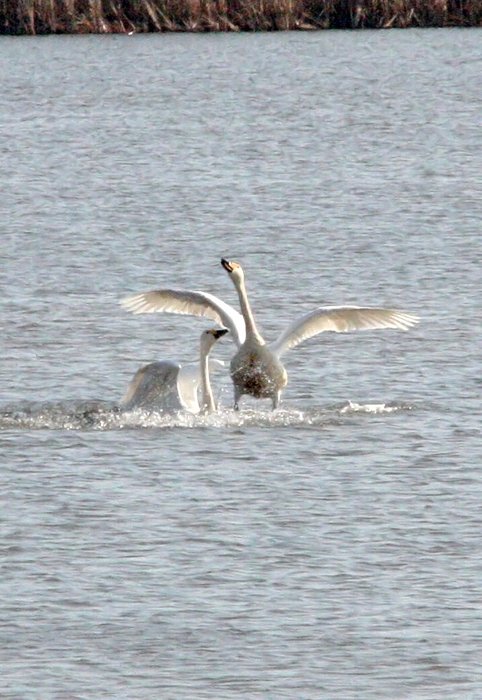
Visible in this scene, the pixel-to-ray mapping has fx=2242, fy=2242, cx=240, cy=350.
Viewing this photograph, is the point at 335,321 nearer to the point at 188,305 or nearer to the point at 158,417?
the point at 188,305

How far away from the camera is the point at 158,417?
40.4ft

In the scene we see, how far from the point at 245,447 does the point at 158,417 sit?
2.84 ft

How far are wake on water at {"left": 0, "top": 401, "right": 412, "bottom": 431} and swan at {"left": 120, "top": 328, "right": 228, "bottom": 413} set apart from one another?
0.05m

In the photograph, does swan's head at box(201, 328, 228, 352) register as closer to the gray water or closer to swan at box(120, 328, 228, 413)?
swan at box(120, 328, 228, 413)

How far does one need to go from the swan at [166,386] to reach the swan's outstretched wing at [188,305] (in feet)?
0.44

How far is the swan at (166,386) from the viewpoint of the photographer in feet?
40.1

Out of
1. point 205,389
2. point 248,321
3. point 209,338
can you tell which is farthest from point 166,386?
point 248,321

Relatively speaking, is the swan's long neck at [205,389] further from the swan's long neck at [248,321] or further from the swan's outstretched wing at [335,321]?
the swan's outstretched wing at [335,321]

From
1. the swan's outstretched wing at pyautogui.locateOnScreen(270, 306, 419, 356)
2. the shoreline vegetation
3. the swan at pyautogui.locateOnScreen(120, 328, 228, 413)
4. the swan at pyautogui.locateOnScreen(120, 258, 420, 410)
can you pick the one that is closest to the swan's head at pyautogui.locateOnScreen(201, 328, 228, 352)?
the swan at pyautogui.locateOnScreen(120, 328, 228, 413)

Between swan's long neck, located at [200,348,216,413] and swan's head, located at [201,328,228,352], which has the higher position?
swan's head, located at [201,328,228,352]

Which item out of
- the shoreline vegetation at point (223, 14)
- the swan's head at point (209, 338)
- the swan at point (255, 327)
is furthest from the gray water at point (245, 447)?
the shoreline vegetation at point (223, 14)

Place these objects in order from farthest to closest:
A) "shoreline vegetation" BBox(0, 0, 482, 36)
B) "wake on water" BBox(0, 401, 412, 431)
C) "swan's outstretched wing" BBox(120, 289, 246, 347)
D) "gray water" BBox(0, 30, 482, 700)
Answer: "shoreline vegetation" BBox(0, 0, 482, 36), "swan's outstretched wing" BBox(120, 289, 246, 347), "wake on water" BBox(0, 401, 412, 431), "gray water" BBox(0, 30, 482, 700)

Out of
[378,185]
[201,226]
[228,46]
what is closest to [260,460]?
[201,226]

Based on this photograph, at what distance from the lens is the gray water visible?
7.97m
